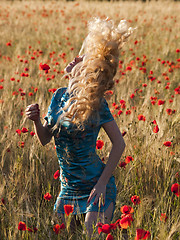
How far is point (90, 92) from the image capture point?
1.67 meters

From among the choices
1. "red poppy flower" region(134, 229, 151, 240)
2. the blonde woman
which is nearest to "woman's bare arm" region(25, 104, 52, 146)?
the blonde woman

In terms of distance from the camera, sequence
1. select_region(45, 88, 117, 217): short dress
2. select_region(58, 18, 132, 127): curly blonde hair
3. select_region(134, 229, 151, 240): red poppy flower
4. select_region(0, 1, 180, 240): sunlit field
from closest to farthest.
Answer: select_region(134, 229, 151, 240): red poppy flower → select_region(0, 1, 180, 240): sunlit field → select_region(58, 18, 132, 127): curly blonde hair → select_region(45, 88, 117, 217): short dress

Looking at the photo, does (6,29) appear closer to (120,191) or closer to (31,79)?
(31,79)

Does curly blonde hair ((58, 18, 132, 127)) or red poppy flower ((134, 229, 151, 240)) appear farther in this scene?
curly blonde hair ((58, 18, 132, 127))

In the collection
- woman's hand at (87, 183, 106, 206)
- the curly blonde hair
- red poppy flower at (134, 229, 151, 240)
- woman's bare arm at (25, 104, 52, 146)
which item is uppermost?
the curly blonde hair

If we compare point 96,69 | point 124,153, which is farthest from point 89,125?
point 124,153

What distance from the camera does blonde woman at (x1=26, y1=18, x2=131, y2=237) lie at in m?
1.64

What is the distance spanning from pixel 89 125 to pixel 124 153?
2.19ft

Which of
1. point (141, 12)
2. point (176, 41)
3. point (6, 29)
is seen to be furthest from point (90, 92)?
point (141, 12)

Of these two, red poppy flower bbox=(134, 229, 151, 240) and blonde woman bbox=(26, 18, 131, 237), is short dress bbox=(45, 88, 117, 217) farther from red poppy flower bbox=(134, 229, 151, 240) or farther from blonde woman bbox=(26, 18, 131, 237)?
red poppy flower bbox=(134, 229, 151, 240)

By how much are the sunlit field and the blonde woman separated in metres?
0.09

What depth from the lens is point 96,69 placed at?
5.47 feet

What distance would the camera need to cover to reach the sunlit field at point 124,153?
1.47m

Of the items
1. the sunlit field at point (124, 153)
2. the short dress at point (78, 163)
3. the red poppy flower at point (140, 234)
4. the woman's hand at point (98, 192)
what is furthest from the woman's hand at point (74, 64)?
the red poppy flower at point (140, 234)
